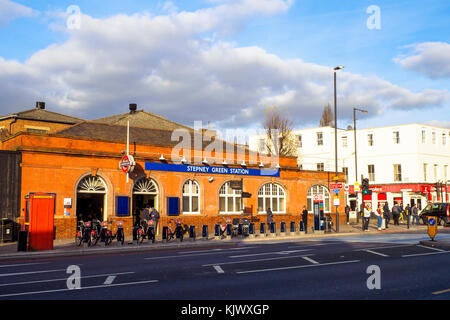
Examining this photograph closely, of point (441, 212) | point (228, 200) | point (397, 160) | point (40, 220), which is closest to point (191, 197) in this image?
point (228, 200)

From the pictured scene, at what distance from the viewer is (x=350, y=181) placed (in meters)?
60.7

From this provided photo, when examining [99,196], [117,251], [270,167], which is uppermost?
[270,167]

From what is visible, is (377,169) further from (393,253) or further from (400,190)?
(393,253)

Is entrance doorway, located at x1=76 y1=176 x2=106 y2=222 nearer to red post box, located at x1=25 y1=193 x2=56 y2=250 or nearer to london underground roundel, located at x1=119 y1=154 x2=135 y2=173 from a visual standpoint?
london underground roundel, located at x1=119 y1=154 x2=135 y2=173

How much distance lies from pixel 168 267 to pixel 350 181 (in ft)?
168

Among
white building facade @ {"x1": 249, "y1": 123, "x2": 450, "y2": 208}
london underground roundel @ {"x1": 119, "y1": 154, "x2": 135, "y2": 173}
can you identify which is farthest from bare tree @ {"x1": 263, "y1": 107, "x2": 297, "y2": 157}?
london underground roundel @ {"x1": 119, "y1": 154, "x2": 135, "y2": 173}

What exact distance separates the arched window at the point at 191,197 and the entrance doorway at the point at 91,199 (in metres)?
5.61

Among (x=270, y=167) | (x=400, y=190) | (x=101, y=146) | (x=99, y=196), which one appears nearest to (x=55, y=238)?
(x=99, y=196)

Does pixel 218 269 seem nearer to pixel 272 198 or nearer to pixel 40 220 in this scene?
pixel 40 220

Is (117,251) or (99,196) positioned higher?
(99,196)

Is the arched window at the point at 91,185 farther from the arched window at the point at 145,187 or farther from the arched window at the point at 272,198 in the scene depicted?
the arched window at the point at 272,198

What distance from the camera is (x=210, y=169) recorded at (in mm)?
31594
